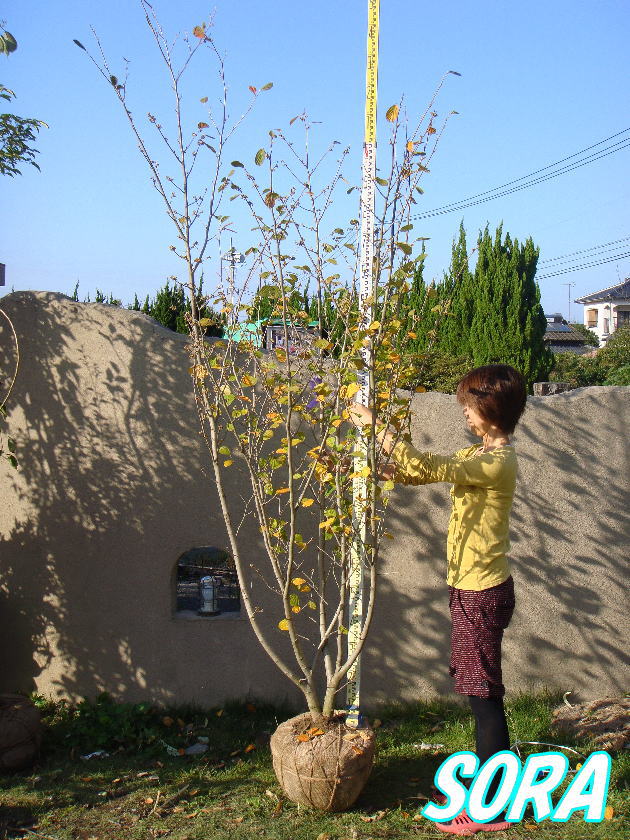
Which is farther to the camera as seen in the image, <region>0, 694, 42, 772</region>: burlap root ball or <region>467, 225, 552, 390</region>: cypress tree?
<region>467, 225, 552, 390</region>: cypress tree

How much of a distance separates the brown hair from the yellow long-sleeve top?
0.38 feet

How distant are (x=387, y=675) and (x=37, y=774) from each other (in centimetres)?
177

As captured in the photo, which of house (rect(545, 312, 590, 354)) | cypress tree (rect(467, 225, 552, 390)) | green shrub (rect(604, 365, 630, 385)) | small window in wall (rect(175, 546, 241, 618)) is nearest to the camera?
small window in wall (rect(175, 546, 241, 618))

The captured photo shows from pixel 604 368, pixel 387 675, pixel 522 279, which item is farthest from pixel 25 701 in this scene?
pixel 604 368

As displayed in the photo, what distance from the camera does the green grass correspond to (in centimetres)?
306

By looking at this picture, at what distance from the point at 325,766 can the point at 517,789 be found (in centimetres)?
73

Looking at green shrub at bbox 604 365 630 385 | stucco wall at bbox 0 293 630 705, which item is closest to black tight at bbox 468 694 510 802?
stucco wall at bbox 0 293 630 705

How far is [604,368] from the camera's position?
77.3ft

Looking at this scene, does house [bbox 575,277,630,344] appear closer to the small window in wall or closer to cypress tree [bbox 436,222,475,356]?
cypress tree [bbox 436,222,475,356]

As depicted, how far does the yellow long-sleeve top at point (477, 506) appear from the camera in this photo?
297 cm

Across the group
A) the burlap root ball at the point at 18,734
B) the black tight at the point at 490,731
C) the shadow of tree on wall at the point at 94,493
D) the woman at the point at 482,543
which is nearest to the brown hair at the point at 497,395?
the woman at the point at 482,543

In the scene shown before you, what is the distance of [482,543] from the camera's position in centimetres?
302

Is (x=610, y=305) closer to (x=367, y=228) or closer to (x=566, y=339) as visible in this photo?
(x=566, y=339)

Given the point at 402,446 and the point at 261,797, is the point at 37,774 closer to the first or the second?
the point at 261,797
